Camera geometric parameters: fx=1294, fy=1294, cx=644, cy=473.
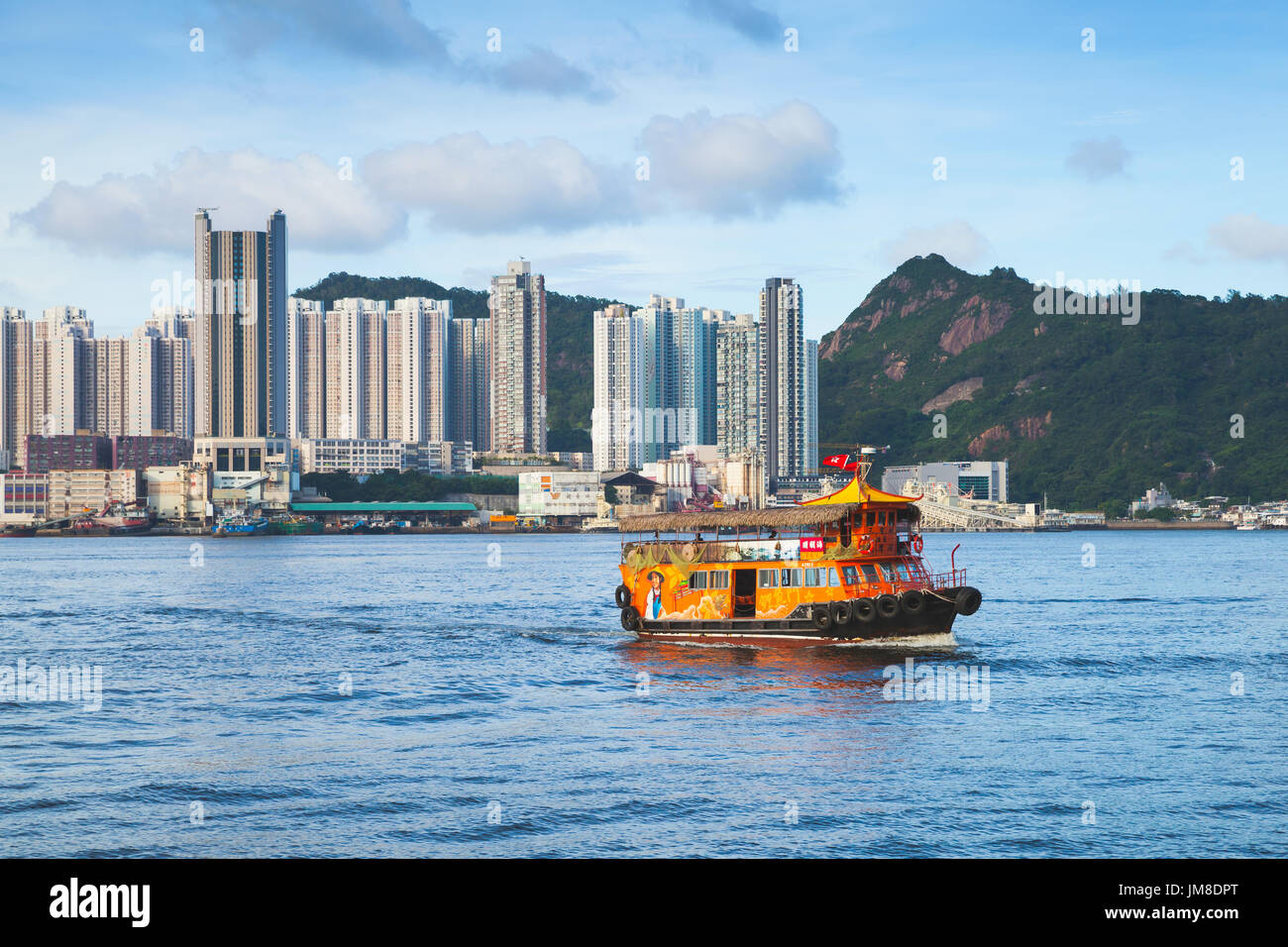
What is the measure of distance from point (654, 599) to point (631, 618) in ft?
3.06

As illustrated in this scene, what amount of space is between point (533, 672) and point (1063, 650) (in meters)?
15.0

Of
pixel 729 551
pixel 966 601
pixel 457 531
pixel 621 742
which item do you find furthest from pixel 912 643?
pixel 457 531

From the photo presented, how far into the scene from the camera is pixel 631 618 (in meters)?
37.2

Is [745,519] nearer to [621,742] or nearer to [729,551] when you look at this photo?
[729,551]

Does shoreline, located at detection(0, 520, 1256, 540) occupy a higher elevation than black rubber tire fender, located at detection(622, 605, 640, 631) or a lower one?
lower

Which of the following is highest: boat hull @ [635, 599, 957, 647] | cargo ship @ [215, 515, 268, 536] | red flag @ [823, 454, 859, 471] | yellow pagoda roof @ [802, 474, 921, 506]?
red flag @ [823, 454, 859, 471]

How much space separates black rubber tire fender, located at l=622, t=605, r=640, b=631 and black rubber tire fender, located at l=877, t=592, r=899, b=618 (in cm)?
744

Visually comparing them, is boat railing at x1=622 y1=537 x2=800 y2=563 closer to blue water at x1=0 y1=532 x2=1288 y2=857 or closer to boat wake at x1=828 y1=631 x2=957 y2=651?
blue water at x1=0 y1=532 x2=1288 y2=857

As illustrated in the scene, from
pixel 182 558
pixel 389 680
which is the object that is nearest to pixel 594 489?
pixel 182 558

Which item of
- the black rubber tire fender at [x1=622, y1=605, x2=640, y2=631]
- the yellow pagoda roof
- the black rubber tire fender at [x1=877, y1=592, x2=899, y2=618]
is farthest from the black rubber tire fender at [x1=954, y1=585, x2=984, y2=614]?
the black rubber tire fender at [x1=622, y1=605, x2=640, y2=631]

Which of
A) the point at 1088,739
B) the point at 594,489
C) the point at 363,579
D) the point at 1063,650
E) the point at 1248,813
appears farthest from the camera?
the point at 594,489

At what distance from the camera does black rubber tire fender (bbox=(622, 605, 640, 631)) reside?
37000mm

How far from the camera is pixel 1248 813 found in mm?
16969

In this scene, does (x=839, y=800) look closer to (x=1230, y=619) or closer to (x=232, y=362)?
(x=1230, y=619)
